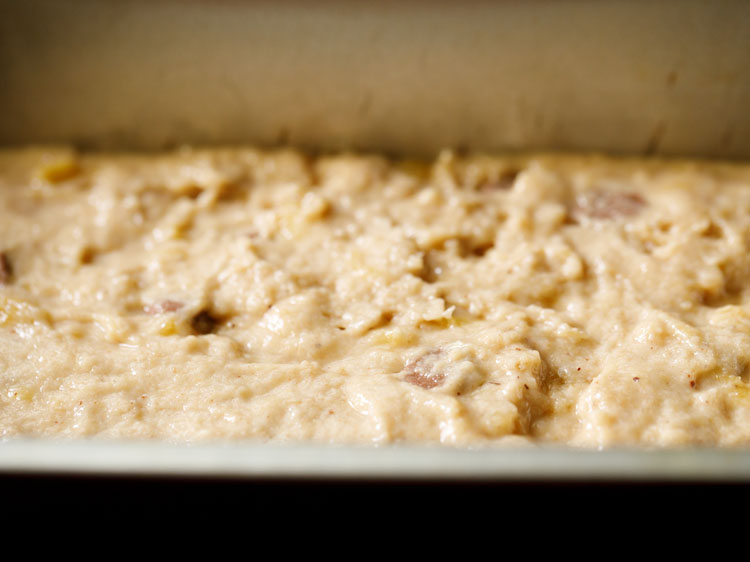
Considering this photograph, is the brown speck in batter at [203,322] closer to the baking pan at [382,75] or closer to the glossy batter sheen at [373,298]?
the glossy batter sheen at [373,298]

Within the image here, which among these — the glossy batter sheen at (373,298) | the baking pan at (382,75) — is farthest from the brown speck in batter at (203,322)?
the baking pan at (382,75)

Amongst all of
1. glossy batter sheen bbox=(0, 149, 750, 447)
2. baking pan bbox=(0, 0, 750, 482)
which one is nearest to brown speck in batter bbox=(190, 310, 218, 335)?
glossy batter sheen bbox=(0, 149, 750, 447)

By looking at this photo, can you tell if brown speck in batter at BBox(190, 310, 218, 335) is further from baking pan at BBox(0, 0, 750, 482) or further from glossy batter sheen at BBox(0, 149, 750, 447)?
baking pan at BBox(0, 0, 750, 482)

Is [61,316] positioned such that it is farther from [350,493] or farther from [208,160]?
[350,493]

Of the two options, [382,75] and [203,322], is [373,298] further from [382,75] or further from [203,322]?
[382,75]

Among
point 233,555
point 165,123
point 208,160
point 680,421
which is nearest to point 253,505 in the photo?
point 233,555

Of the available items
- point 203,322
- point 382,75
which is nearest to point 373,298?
point 203,322

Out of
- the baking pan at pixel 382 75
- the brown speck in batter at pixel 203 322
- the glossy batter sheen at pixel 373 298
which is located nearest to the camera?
the glossy batter sheen at pixel 373 298

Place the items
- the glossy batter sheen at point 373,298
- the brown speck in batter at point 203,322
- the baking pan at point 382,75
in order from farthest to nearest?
the baking pan at point 382,75, the brown speck in batter at point 203,322, the glossy batter sheen at point 373,298
